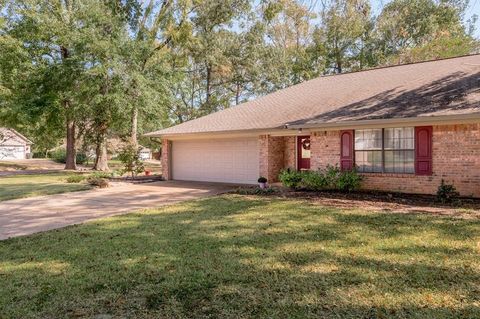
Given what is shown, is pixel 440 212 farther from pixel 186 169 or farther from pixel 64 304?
pixel 186 169

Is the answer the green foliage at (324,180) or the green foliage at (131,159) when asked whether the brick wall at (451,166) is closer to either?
the green foliage at (324,180)

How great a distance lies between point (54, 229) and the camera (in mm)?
7711

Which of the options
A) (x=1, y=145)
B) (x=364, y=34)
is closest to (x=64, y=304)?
(x=364, y=34)

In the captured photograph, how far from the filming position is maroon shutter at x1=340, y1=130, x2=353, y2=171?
41.1 feet

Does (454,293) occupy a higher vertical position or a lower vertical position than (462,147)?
lower

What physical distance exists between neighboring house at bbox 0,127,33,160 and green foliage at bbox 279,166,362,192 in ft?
154

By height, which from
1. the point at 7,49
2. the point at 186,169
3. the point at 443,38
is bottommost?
the point at 186,169

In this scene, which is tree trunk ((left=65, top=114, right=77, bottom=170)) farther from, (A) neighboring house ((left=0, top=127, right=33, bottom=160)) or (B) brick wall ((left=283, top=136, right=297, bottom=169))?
(A) neighboring house ((left=0, top=127, right=33, bottom=160))

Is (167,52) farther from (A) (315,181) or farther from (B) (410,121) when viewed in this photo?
(B) (410,121)

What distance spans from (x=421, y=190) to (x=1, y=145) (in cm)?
5120

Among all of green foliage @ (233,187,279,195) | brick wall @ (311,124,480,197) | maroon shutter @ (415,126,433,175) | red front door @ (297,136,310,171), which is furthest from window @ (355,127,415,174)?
green foliage @ (233,187,279,195)

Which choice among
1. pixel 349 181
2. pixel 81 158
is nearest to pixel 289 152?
pixel 349 181

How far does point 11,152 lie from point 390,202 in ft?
179

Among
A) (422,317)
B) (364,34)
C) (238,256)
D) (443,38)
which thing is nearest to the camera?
(422,317)
